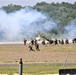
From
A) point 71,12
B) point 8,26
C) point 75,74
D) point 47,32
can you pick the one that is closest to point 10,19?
point 8,26

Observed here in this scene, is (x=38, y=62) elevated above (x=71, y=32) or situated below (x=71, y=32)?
below

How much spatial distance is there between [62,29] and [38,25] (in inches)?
319

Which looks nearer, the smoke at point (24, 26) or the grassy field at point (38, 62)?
the grassy field at point (38, 62)

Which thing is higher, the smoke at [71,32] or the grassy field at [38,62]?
the smoke at [71,32]

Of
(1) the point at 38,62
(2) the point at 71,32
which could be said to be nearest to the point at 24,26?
(2) the point at 71,32

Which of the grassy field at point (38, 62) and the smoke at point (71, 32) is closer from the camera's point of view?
the grassy field at point (38, 62)

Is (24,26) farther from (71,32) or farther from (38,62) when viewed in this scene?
(38,62)

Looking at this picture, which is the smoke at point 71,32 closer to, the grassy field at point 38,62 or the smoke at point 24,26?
the smoke at point 24,26

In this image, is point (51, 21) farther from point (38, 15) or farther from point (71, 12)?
point (71, 12)

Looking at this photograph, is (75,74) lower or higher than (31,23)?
lower

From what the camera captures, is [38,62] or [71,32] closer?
[38,62]

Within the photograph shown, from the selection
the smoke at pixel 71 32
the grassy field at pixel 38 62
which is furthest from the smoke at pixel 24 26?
the grassy field at pixel 38 62

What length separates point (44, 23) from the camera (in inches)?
4742

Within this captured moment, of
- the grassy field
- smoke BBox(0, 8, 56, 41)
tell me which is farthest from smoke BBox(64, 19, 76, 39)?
the grassy field
